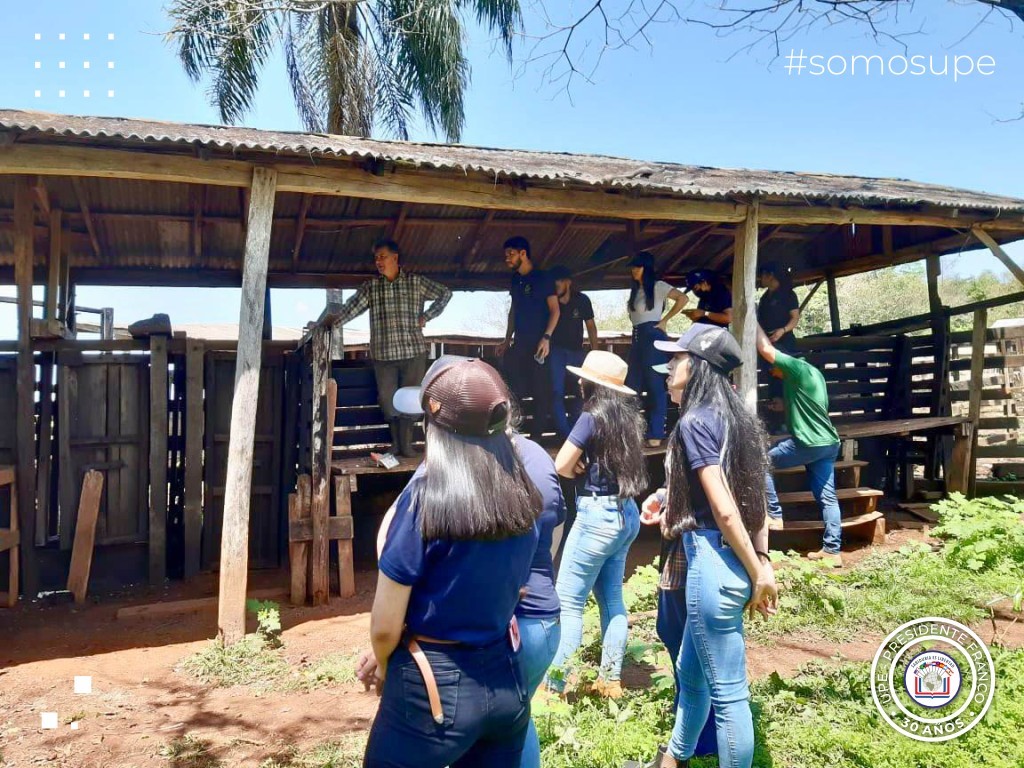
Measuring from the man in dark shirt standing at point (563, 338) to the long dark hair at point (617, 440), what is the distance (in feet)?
11.5

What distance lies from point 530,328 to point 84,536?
4478mm

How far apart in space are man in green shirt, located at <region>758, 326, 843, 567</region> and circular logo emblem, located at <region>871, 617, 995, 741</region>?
6.39 feet

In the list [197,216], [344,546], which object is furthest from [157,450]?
[197,216]

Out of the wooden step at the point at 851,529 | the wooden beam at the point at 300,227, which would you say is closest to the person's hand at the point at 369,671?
the wooden beam at the point at 300,227

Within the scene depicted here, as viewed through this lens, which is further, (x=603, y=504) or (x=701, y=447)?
(x=603, y=504)

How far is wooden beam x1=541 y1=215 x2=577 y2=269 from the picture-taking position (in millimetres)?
8312

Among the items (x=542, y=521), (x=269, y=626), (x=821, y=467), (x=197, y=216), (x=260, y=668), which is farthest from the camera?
(x=197, y=216)

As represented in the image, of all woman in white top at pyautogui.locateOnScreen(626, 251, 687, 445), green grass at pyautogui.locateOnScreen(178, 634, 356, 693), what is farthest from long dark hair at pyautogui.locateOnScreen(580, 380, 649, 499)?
woman in white top at pyautogui.locateOnScreen(626, 251, 687, 445)

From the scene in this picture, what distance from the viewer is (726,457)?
278 cm

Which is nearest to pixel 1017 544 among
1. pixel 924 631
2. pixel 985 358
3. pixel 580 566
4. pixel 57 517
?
pixel 924 631

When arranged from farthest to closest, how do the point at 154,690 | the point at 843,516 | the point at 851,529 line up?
the point at 843,516 → the point at 851,529 → the point at 154,690

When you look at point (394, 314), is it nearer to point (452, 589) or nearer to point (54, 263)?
point (54, 263)

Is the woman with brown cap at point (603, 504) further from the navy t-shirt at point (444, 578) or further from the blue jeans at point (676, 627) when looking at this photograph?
the navy t-shirt at point (444, 578)

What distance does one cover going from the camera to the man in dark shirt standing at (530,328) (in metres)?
7.16
